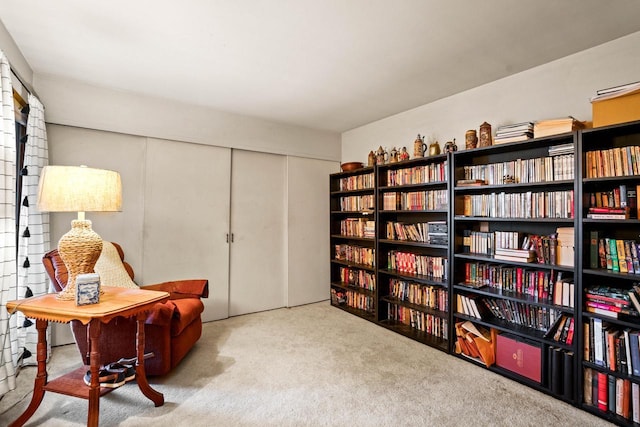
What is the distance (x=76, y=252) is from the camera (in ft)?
5.75

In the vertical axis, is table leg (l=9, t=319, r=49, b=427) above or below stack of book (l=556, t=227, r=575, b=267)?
below

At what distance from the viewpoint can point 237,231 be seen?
12.2 ft

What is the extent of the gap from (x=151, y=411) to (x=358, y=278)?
8.51ft

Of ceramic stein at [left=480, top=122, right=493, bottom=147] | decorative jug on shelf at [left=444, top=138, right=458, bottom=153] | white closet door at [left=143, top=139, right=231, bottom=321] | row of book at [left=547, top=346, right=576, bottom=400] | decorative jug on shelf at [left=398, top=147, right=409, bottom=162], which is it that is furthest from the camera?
decorative jug on shelf at [left=398, top=147, right=409, bottom=162]

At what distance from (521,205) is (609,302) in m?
0.82

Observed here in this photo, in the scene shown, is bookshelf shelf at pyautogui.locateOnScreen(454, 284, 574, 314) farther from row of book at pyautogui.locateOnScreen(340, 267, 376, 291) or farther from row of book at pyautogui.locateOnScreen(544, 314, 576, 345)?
row of book at pyautogui.locateOnScreen(340, 267, 376, 291)

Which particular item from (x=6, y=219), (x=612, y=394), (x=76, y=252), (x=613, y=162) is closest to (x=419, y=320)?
(x=612, y=394)

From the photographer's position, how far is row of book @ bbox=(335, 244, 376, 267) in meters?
3.68

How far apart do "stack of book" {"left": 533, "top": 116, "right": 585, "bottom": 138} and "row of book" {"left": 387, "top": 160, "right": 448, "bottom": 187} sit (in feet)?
2.43

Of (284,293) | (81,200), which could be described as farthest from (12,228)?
(284,293)

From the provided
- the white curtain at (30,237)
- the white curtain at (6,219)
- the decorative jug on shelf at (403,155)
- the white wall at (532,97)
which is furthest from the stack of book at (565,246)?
the white curtain at (30,237)

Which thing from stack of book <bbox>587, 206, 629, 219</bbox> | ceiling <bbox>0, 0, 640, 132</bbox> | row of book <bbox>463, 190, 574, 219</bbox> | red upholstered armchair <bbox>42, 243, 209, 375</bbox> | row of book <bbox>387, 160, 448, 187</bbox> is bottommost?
red upholstered armchair <bbox>42, 243, 209, 375</bbox>

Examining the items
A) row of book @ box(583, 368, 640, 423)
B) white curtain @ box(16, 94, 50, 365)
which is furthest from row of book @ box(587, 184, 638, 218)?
white curtain @ box(16, 94, 50, 365)

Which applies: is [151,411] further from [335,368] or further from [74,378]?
[335,368]
